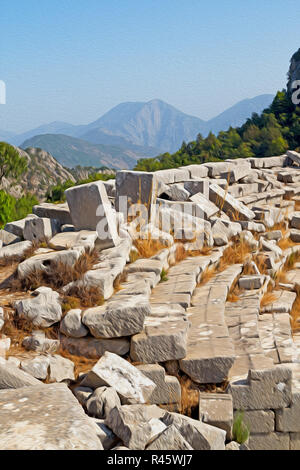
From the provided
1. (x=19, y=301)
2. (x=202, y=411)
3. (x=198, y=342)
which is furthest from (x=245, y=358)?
(x=19, y=301)

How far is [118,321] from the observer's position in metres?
5.33

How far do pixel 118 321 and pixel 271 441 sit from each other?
2045mm

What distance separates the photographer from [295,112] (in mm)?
28219

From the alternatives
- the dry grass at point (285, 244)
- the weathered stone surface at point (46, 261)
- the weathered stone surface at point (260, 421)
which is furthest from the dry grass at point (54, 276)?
the dry grass at point (285, 244)

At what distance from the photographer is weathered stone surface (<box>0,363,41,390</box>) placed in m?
4.22

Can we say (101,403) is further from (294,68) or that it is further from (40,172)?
(40,172)

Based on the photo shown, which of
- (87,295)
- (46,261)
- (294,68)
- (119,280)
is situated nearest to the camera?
(87,295)

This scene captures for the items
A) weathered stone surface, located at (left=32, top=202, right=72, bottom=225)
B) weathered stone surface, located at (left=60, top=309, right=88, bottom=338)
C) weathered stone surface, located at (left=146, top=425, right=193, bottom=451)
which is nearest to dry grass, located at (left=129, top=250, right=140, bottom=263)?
weathered stone surface, located at (left=32, top=202, right=72, bottom=225)

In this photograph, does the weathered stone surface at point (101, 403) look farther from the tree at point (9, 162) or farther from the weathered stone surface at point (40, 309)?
the tree at point (9, 162)

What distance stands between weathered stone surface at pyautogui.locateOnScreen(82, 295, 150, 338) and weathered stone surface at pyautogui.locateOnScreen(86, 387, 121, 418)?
96cm

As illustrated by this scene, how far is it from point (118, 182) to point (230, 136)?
1857 cm

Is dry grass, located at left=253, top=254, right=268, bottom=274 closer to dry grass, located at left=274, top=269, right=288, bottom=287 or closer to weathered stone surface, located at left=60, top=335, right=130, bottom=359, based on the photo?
dry grass, located at left=274, top=269, right=288, bottom=287

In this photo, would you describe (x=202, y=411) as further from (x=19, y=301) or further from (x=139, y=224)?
(x=139, y=224)

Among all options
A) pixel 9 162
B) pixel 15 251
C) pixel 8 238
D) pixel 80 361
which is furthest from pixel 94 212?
pixel 9 162
